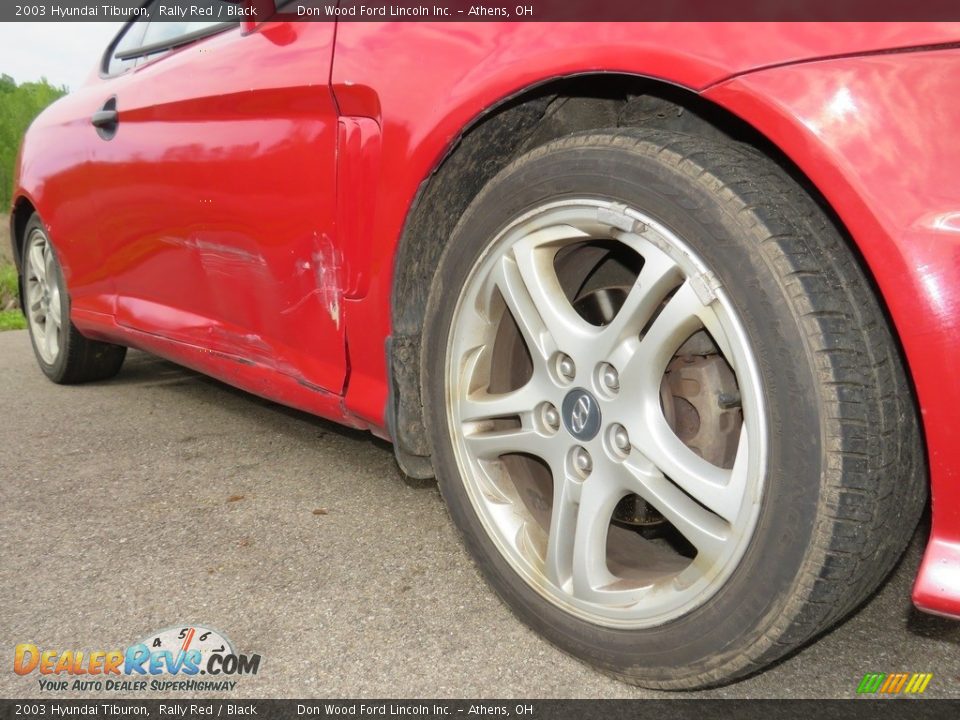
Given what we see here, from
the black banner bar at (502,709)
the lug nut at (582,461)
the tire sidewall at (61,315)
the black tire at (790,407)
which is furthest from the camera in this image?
the tire sidewall at (61,315)

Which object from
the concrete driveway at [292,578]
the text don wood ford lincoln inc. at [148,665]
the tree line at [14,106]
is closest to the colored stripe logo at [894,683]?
the concrete driveway at [292,578]

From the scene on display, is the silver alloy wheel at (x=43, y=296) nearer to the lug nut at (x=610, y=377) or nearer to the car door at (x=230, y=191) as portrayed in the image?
the car door at (x=230, y=191)

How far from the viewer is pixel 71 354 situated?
3.96m

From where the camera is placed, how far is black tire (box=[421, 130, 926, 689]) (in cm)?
122

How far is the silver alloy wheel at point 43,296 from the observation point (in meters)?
3.99

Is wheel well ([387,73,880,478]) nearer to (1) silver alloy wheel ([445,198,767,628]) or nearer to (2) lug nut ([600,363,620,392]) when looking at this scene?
(1) silver alloy wheel ([445,198,767,628])

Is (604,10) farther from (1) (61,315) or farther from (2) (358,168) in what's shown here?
(1) (61,315)

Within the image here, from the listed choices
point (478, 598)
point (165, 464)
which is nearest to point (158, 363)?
point (165, 464)

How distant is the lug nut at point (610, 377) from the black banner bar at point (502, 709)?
1.79ft

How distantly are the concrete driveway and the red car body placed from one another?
0.33 meters

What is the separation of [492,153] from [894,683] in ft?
4.11

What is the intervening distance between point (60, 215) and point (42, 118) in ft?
1.81

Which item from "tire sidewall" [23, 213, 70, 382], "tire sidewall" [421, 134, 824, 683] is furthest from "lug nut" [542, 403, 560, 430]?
"tire sidewall" [23, 213, 70, 382]

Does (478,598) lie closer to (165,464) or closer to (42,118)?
(165,464)
